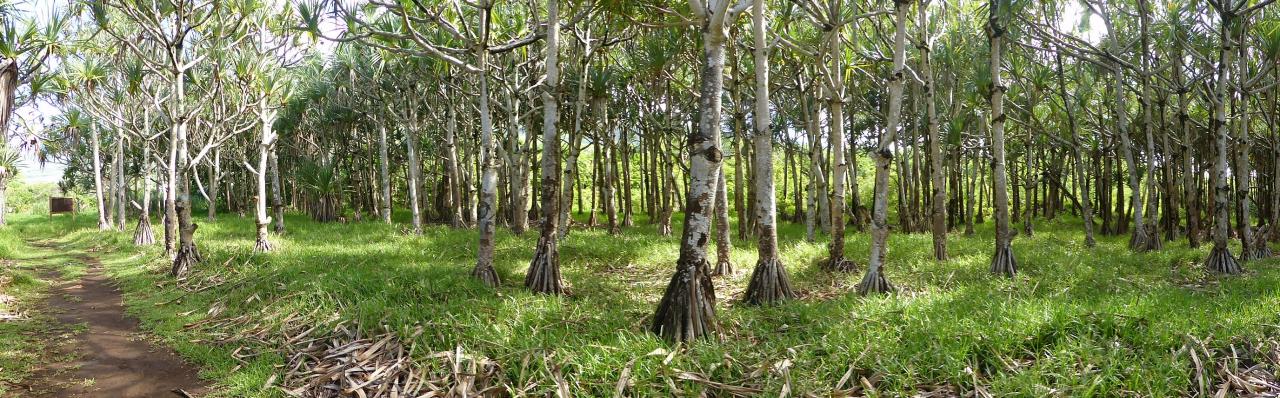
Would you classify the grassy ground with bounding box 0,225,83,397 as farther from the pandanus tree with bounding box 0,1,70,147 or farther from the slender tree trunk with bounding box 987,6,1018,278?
the slender tree trunk with bounding box 987,6,1018,278

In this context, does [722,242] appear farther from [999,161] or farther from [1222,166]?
[1222,166]

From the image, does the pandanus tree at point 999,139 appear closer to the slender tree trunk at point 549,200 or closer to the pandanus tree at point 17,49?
the slender tree trunk at point 549,200

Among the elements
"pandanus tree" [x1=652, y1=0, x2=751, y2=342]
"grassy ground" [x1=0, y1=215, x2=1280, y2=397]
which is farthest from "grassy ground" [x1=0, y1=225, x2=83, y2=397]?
"pandanus tree" [x1=652, y1=0, x2=751, y2=342]

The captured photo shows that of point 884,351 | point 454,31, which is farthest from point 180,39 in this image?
point 884,351

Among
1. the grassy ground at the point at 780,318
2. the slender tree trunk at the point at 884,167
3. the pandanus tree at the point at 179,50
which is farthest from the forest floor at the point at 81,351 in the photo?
the slender tree trunk at the point at 884,167

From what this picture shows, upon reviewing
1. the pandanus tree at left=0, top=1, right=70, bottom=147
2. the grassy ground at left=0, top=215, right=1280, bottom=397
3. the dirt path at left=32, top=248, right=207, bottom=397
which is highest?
the pandanus tree at left=0, top=1, right=70, bottom=147

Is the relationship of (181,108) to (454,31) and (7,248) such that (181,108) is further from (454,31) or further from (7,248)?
(454,31)

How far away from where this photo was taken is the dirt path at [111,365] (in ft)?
15.7

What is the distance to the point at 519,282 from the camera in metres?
7.76

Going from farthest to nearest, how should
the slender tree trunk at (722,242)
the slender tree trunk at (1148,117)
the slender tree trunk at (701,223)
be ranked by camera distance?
A: the slender tree trunk at (1148,117), the slender tree trunk at (722,242), the slender tree trunk at (701,223)

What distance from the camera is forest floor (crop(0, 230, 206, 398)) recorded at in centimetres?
481

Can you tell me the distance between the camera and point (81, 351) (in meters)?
5.71

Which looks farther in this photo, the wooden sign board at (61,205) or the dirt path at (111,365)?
the wooden sign board at (61,205)

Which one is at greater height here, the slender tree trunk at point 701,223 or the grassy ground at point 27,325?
the slender tree trunk at point 701,223
